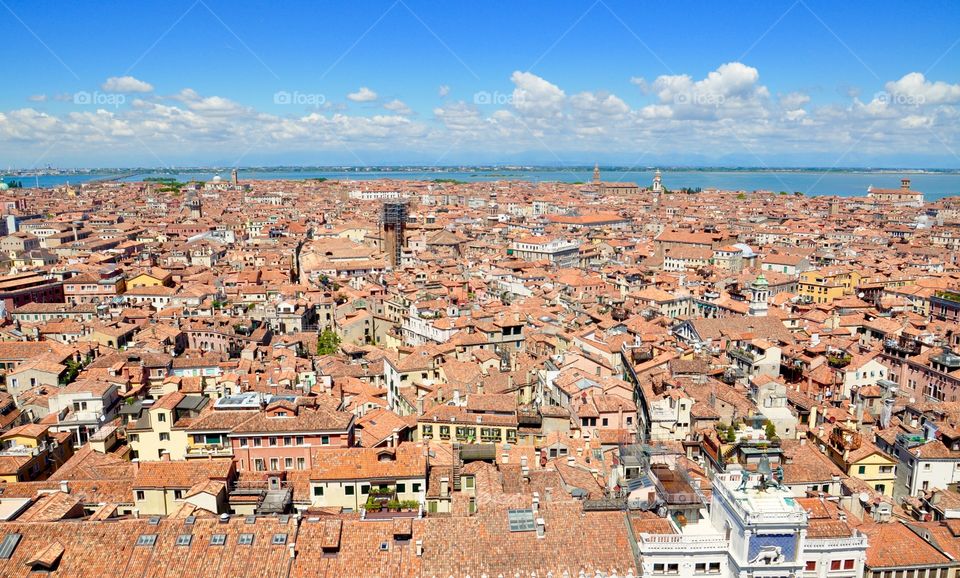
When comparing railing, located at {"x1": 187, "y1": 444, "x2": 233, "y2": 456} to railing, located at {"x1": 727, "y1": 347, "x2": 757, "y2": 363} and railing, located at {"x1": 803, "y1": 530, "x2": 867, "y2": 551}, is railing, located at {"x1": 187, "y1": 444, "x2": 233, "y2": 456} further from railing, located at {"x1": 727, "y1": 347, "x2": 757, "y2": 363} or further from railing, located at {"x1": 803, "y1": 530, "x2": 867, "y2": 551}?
railing, located at {"x1": 727, "y1": 347, "x2": 757, "y2": 363}

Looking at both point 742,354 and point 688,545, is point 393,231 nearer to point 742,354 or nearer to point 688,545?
point 742,354

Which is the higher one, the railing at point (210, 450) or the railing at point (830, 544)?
the railing at point (830, 544)

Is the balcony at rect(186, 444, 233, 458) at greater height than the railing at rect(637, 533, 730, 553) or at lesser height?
lesser

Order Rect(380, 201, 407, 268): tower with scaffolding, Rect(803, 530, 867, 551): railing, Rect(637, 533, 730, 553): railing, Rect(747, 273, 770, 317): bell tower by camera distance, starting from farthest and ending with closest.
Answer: Rect(380, 201, 407, 268): tower with scaffolding → Rect(747, 273, 770, 317): bell tower → Rect(803, 530, 867, 551): railing → Rect(637, 533, 730, 553): railing

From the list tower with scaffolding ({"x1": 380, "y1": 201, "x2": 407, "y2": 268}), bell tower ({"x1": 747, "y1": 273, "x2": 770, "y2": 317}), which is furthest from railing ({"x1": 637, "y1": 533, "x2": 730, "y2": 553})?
tower with scaffolding ({"x1": 380, "y1": 201, "x2": 407, "y2": 268})

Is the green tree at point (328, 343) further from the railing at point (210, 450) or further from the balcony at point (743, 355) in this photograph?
the balcony at point (743, 355)

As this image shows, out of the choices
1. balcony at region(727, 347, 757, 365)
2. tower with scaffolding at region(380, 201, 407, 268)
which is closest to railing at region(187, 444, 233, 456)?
balcony at region(727, 347, 757, 365)

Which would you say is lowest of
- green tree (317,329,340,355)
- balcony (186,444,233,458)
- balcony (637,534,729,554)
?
green tree (317,329,340,355)

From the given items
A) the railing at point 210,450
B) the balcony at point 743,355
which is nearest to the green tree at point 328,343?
the railing at point 210,450

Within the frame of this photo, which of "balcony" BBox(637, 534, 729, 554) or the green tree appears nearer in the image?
"balcony" BBox(637, 534, 729, 554)

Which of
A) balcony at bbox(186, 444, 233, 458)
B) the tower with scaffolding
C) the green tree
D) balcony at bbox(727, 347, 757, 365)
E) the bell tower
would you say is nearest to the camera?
balcony at bbox(186, 444, 233, 458)
